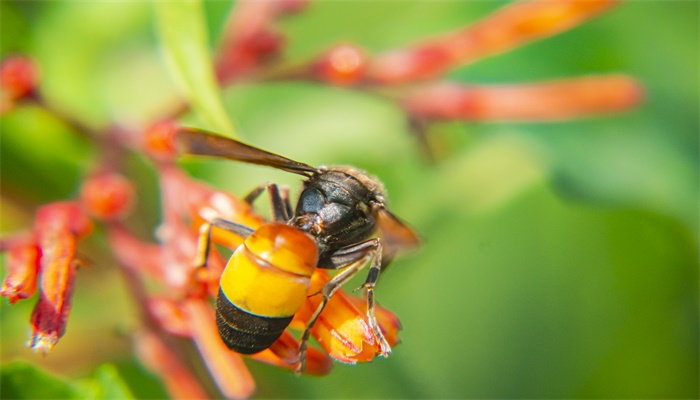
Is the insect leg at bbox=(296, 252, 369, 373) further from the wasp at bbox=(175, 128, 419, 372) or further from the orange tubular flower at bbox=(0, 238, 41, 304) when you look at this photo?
the orange tubular flower at bbox=(0, 238, 41, 304)

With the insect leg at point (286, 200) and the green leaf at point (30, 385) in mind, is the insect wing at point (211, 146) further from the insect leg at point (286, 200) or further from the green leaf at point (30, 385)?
the green leaf at point (30, 385)

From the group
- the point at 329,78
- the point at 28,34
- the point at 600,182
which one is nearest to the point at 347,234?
the point at 329,78

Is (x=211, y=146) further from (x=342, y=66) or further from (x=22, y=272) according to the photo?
(x=342, y=66)

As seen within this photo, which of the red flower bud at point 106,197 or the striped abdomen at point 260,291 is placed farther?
the red flower bud at point 106,197

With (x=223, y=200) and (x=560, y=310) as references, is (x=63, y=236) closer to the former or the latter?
(x=223, y=200)

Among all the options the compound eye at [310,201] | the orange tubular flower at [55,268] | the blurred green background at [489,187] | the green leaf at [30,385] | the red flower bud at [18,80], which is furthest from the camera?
the blurred green background at [489,187]

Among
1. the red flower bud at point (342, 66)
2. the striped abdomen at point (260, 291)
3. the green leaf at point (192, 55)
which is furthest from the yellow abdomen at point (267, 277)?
the red flower bud at point (342, 66)
